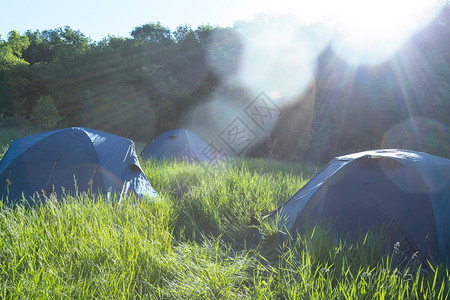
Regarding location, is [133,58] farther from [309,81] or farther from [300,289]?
[300,289]

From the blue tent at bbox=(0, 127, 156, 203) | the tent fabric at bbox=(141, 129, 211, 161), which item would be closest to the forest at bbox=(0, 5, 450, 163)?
the tent fabric at bbox=(141, 129, 211, 161)

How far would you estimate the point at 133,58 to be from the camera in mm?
20281

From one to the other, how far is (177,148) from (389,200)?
6.20 meters

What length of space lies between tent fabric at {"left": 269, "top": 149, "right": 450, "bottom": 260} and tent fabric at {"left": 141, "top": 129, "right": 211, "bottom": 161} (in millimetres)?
5230

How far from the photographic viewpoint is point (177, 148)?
8.09 m

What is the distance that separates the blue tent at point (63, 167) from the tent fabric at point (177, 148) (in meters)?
3.58

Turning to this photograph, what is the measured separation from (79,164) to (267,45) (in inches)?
433

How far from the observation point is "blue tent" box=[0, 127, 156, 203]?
3775 millimetres

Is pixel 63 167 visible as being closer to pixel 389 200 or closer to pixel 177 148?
pixel 389 200

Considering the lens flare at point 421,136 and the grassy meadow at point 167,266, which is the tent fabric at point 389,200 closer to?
the grassy meadow at point 167,266

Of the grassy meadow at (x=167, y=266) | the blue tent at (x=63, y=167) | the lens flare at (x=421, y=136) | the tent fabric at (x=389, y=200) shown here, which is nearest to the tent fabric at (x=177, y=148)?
the blue tent at (x=63, y=167)

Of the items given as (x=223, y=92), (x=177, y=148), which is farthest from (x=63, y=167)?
(x=223, y=92)

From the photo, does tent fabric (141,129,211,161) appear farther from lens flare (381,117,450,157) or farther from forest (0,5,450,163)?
lens flare (381,117,450,157)

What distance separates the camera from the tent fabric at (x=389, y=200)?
2.46 metres
